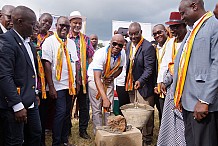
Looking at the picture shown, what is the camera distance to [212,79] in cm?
222

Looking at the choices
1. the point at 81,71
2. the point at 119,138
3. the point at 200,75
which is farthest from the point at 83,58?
the point at 200,75

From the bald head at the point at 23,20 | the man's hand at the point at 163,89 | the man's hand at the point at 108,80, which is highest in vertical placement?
the bald head at the point at 23,20

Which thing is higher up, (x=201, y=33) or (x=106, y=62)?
(x=201, y=33)

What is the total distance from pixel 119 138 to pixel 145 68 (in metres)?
1.47

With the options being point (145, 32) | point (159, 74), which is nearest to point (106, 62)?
point (159, 74)

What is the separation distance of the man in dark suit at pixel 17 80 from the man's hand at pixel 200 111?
1.71 meters

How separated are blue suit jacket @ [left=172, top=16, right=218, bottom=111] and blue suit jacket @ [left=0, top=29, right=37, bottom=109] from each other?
170cm

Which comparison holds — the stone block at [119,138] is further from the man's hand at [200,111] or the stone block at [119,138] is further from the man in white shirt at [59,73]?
the man's hand at [200,111]

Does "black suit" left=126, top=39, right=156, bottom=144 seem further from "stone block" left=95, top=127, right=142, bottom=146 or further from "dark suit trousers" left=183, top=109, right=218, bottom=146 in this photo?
"dark suit trousers" left=183, top=109, right=218, bottom=146

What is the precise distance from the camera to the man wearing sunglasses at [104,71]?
3.97 m

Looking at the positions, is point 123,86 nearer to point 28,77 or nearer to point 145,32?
point 28,77

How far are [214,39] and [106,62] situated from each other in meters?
2.18

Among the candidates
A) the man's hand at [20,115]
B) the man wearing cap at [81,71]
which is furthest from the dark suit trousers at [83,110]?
the man's hand at [20,115]

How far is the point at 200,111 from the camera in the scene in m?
2.27
